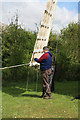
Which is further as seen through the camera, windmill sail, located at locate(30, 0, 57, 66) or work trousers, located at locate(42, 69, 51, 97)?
windmill sail, located at locate(30, 0, 57, 66)

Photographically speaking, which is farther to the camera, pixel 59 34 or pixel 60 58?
pixel 59 34

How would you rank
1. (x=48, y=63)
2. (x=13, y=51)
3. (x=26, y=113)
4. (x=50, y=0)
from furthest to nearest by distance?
1. (x=13, y=51)
2. (x=50, y=0)
3. (x=48, y=63)
4. (x=26, y=113)

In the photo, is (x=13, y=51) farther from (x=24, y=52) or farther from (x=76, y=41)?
(x=76, y=41)

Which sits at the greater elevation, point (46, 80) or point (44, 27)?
point (44, 27)

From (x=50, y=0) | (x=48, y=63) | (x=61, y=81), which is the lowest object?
(x=61, y=81)

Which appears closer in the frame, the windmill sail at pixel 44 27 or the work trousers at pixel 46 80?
the work trousers at pixel 46 80

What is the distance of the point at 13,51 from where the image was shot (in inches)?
583

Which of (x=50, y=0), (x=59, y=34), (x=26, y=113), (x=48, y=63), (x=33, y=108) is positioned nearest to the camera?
(x=26, y=113)

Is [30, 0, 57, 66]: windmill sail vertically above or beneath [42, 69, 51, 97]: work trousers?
above

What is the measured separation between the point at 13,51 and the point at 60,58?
360cm

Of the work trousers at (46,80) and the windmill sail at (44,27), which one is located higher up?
the windmill sail at (44,27)

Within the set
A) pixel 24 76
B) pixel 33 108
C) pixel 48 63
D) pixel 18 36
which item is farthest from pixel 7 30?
pixel 33 108

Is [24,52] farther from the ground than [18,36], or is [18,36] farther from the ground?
[18,36]

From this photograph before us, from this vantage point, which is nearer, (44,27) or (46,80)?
(46,80)
